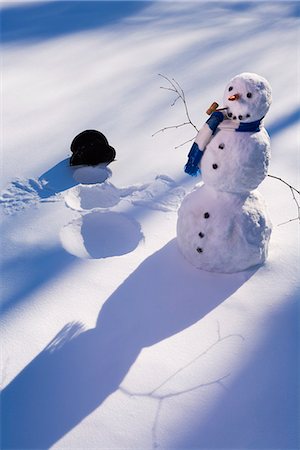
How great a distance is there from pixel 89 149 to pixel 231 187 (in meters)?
1.28

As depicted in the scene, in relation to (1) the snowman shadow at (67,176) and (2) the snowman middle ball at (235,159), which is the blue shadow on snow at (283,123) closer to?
(1) the snowman shadow at (67,176)

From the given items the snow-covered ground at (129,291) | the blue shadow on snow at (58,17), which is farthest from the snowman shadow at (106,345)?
the blue shadow on snow at (58,17)

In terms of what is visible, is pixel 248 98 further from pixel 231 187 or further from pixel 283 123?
pixel 283 123

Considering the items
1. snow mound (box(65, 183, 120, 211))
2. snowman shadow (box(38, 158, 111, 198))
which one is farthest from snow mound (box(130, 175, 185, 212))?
snowman shadow (box(38, 158, 111, 198))

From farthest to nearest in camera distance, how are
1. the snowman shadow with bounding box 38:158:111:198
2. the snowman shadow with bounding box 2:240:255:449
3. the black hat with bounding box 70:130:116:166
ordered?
the black hat with bounding box 70:130:116:166, the snowman shadow with bounding box 38:158:111:198, the snowman shadow with bounding box 2:240:255:449

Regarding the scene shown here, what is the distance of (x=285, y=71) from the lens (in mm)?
4621

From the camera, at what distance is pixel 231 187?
2312 millimetres

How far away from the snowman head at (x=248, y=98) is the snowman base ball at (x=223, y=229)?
38 centimetres

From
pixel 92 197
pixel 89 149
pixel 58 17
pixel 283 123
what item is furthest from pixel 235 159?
pixel 58 17

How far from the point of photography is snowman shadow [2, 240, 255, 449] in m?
1.90

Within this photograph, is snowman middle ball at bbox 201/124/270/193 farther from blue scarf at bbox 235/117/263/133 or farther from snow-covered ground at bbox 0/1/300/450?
snow-covered ground at bbox 0/1/300/450

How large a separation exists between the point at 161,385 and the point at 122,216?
1.10 metres

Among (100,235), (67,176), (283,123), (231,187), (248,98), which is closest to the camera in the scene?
(248,98)

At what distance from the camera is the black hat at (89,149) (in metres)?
3.29
